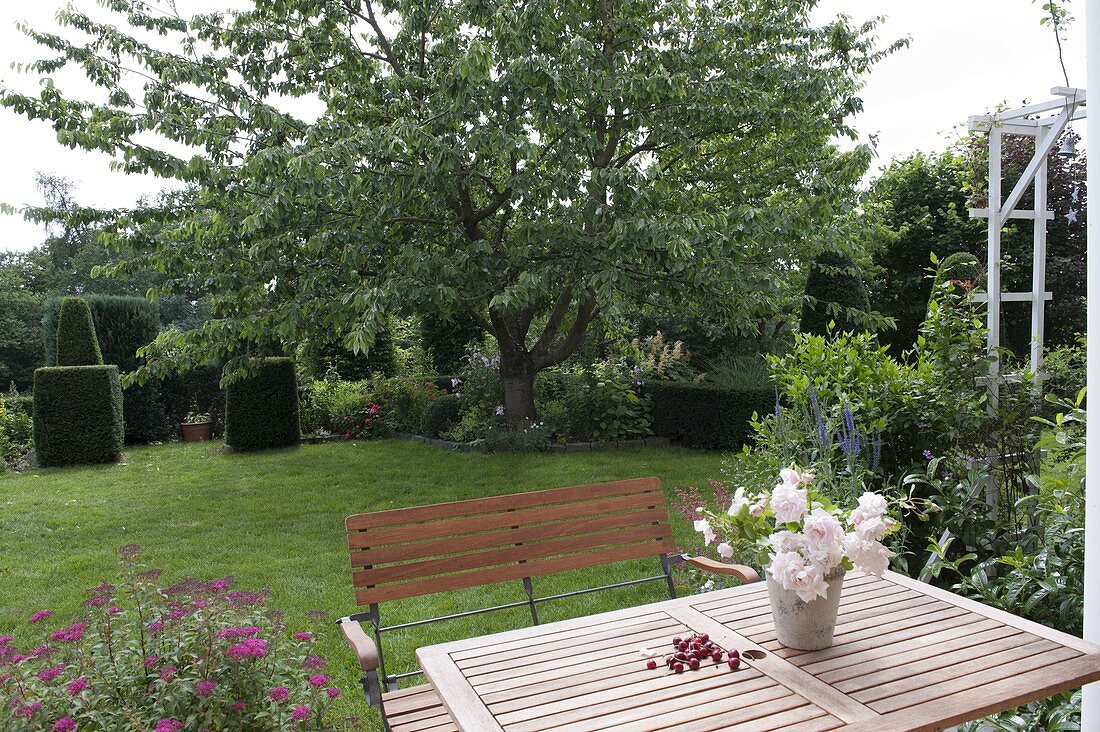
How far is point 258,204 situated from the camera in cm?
643

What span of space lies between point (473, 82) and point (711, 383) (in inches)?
189

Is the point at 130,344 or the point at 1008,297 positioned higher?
the point at 1008,297

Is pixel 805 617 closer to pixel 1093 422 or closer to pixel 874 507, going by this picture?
pixel 874 507

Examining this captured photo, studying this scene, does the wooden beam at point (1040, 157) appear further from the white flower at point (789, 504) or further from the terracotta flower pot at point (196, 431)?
the terracotta flower pot at point (196, 431)

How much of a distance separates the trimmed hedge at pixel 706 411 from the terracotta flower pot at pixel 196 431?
6930 mm

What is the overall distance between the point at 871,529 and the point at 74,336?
35.4ft

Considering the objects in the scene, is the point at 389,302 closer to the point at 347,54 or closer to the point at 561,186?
the point at 561,186

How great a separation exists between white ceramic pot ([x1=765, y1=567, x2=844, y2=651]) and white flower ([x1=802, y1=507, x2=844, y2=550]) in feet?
0.46

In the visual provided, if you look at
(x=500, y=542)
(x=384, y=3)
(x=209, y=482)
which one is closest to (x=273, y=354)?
(x=209, y=482)

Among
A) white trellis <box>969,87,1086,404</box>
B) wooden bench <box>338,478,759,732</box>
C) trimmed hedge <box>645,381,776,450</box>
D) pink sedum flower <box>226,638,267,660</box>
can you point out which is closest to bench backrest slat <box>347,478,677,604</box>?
wooden bench <box>338,478,759,732</box>

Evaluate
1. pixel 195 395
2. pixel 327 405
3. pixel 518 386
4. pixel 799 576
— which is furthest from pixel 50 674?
pixel 195 395

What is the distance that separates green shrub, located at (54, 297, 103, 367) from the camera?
10.1 metres

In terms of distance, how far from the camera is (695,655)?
74.0 inches

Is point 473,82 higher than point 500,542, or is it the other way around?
point 473,82
